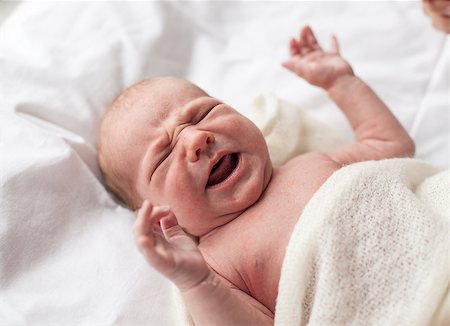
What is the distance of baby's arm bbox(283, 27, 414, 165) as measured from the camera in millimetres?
1317

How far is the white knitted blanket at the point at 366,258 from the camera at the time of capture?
3.10ft

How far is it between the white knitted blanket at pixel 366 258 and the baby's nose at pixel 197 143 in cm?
22

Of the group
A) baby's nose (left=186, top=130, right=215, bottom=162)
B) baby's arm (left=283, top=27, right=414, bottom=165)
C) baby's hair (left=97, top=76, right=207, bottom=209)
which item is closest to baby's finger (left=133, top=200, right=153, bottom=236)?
baby's nose (left=186, top=130, right=215, bottom=162)

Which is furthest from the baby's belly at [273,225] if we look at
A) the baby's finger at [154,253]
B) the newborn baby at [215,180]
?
the baby's finger at [154,253]

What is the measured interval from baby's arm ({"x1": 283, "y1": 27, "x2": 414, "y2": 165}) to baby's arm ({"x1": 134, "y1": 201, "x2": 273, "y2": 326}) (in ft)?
1.47

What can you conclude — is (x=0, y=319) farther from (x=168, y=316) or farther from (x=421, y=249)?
(x=421, y=249)

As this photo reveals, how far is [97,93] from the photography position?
1415 millimetres

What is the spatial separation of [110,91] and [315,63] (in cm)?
50

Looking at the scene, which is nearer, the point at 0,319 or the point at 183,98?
the point at 0,319

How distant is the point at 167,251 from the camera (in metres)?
0.88

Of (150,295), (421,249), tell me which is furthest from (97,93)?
(421,249)

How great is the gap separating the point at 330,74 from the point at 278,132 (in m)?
0.19

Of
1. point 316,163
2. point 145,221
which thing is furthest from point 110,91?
A: point 145,221

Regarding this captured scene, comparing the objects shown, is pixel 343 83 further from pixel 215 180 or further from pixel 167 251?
pixel 167 251
